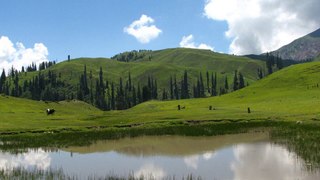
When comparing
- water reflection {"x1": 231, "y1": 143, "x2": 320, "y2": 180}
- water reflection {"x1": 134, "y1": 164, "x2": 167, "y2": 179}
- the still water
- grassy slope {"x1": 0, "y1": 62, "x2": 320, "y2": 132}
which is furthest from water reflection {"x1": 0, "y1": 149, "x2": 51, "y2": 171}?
grassy slope {"x1": 0, "y1": 62, "x2": 320, "y2": 132}

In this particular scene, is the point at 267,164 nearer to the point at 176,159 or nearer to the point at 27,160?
the point at 176,159

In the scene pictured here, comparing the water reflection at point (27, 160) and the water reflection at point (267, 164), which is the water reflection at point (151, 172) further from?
the water reflection at point (27, 160)

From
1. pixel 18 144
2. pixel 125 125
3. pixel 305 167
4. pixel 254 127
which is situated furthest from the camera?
pixel 125 125

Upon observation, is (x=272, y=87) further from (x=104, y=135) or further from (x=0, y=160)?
(x=0, y=160)

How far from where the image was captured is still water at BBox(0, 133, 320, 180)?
25.7 metres

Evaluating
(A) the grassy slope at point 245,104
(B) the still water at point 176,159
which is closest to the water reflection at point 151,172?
(B) the still water at point 176,159

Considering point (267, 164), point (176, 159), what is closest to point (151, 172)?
point (176, 159)

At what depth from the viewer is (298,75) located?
502 ft

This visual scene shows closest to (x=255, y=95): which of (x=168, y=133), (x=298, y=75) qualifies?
(x=298, y=75)

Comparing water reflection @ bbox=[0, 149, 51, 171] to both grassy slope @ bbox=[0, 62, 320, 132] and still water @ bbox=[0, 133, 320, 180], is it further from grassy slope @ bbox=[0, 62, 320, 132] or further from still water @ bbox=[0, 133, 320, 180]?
grassy slope @ bbox=[0, 62, 320, 132]

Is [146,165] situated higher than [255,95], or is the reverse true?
[255,95]

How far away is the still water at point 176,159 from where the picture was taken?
84.2 feet

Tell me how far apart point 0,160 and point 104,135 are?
1967 cm

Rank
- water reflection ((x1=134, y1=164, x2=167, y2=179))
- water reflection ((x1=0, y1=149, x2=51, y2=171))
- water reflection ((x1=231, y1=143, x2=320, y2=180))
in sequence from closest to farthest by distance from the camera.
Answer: water reflection ((x1=231, y1=143, x2=320, y2=180)) < water reflection ((x1=134, y1=164, x2=167, y2=179)) < water reflection ((x1=0, y1=149, x2=51, y2=171))
